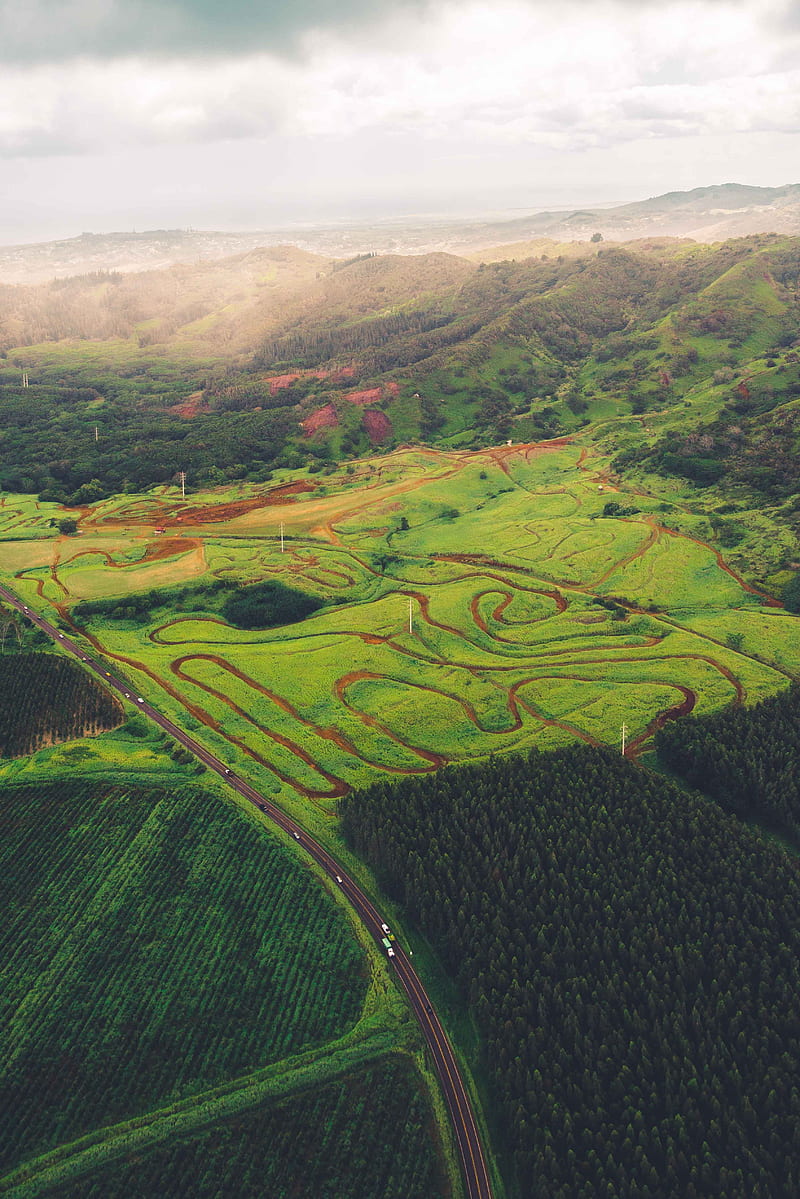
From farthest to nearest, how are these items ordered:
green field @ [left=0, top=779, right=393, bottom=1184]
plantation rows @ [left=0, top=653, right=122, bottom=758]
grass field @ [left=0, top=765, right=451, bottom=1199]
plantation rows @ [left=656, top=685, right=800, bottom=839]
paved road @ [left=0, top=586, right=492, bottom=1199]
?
plantation rows @ [left=0, top=653, right=122, bottom=758] → plantation rows @ [left=656, top=685, right=800, bottom=839] → green field @ [left=0, top=779, right=393, bottom=1184] → paved road @ [left=0, top=586, right=492, bottom=1199] → grass field @ [left=0, top=765, right=451, bottom=1199]

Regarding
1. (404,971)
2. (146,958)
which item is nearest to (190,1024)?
(146,958)

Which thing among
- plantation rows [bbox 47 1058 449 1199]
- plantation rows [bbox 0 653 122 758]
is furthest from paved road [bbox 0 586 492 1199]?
plantation rows [bbox 0 653 122 758]

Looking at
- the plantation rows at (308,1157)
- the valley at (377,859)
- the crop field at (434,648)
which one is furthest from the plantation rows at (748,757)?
the plantation rows at (308,1157)

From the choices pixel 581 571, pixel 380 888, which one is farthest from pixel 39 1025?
pixel 581 571

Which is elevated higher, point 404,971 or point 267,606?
point 267,606

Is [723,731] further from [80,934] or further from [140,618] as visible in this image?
[140,618]

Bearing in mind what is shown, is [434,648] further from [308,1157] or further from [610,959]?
[308,1157]

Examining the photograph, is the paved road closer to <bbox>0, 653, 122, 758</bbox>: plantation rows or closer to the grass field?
the grass field
